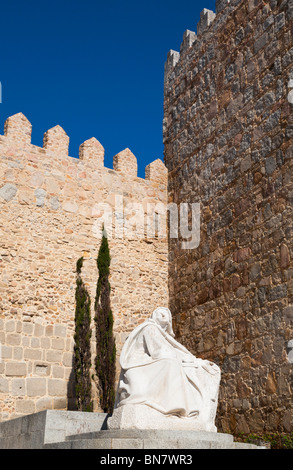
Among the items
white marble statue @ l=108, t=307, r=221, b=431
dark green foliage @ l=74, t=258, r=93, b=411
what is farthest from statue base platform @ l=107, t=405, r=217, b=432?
dark green foliage @ l=74, t=258, r=93, b=411

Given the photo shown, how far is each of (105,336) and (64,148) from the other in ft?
12.4

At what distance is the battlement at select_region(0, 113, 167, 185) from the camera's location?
438 inches

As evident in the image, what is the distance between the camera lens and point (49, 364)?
10141 millimetres

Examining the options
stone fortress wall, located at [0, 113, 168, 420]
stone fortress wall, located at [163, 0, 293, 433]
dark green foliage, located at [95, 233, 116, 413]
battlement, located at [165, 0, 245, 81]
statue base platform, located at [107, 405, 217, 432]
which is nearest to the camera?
statue base platform, located at [107, 405, 217, 432]

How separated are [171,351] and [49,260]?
526 cm

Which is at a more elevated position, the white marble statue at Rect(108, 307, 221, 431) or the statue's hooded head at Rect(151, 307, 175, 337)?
the statue's hooded head at Rect(151, 307, 175, 337)

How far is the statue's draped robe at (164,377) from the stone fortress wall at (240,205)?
2453mm

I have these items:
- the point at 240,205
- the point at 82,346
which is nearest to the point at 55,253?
the point at 82,346

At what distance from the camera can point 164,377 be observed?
5.51 meters

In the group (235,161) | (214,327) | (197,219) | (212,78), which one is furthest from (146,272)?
(212,78)

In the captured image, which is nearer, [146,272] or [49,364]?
[49,364]

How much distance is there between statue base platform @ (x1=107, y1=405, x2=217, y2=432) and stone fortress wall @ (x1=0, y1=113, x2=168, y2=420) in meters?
4.67

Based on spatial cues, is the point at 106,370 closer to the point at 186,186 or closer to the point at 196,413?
the point at 186,186

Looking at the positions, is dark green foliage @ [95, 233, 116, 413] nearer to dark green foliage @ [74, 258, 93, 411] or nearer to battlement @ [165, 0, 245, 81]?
dark green foliage @ [74, 258, 93, 411]
